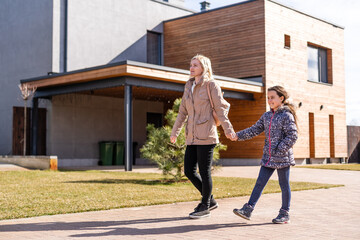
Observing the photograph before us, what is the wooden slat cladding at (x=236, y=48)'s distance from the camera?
63.0 feet

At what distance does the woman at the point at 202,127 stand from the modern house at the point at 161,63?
410 inches

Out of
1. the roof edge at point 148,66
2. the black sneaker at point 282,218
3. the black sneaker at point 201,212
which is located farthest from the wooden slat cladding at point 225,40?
the black sneaker at point 282,218

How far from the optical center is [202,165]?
5277 millimetres

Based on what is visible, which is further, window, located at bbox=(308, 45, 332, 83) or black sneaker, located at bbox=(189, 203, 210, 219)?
window, located at bbox=(308, 45, 332, 83)

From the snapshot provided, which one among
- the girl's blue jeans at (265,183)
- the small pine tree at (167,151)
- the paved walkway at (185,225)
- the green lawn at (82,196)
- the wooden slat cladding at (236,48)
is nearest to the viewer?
the paved walkway at (185,225)

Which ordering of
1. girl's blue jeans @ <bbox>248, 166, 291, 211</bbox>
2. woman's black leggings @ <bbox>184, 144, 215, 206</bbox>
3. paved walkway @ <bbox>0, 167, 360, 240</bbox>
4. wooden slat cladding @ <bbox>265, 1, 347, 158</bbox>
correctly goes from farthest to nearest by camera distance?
wooden slat cladding @ <bbox>265, 1, 347, 158</bbox>
woman's black leggings @ <bbox>184, 144, 215, 206</bbox>
girl's blue jeans @ <bbox>248, 166, 291, 211</bbox>
paved walkway @ <bbox>0, 167, 360, 240</bbox>

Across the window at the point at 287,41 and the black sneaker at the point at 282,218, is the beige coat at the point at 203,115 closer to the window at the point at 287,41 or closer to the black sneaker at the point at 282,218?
the black sneaker at the point at 282,218

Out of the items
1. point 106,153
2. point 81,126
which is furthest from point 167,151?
point 81,126

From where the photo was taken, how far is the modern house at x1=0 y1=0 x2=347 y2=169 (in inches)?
725

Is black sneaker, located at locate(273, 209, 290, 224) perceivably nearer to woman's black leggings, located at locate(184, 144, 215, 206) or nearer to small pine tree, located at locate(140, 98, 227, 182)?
woman's black leggings, located at locate(184, 144, 215, 206)

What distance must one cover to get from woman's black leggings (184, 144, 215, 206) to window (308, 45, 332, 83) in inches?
685

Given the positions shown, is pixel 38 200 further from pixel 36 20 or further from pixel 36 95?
pixel 36 20

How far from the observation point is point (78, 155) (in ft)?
62.4

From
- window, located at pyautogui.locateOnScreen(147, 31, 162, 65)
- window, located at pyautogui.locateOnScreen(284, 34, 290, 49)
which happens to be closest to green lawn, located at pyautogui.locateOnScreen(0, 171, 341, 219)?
window, located at pyautogui.locateOnScreen(284, 34, 290, 49)
